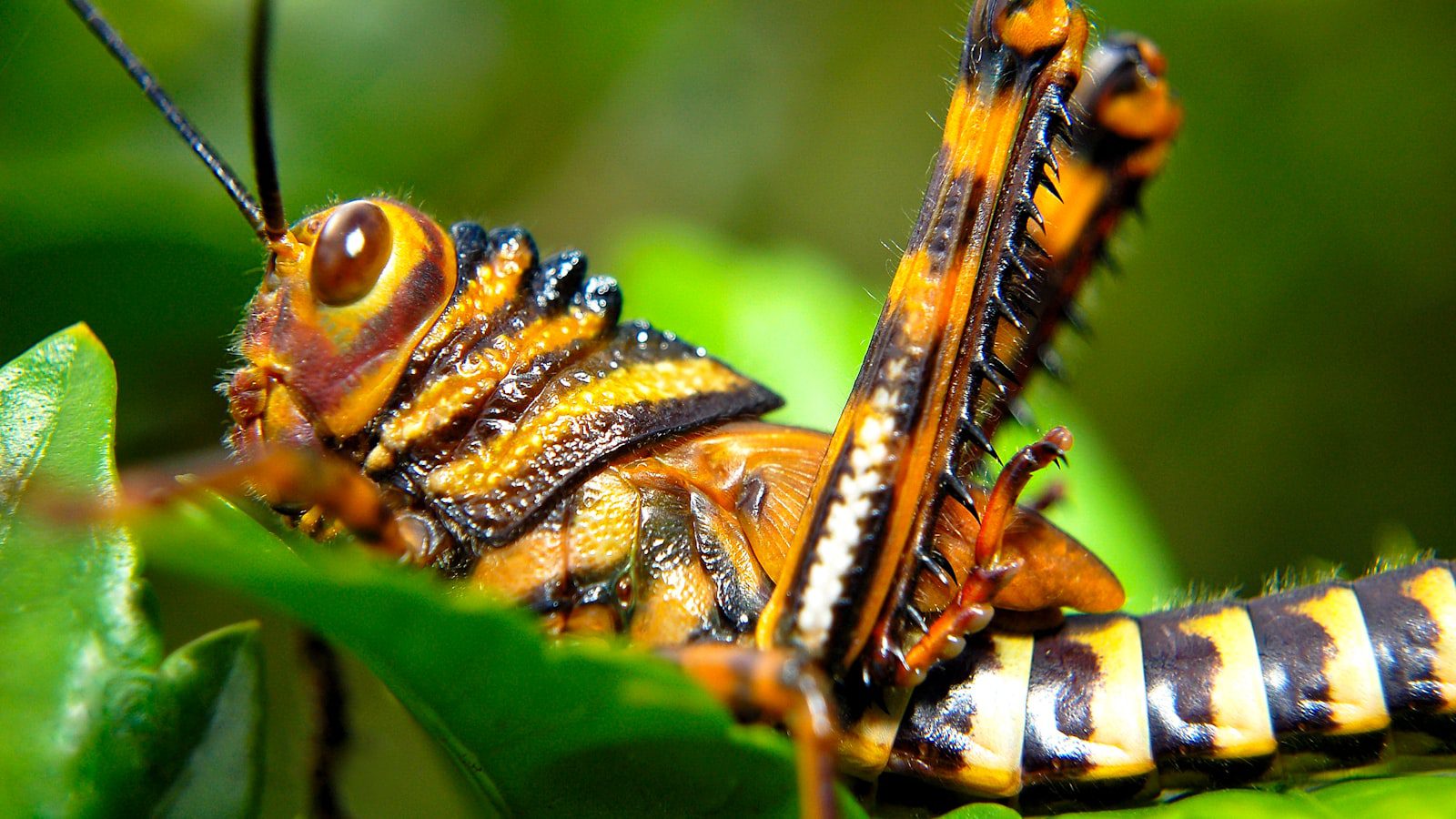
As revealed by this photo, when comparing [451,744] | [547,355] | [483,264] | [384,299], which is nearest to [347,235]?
[384,299]

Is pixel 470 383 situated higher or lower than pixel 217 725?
higher

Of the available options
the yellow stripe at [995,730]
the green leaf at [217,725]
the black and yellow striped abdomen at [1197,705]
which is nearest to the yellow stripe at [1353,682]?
the black and yellow striped abdomen at [1197,705]

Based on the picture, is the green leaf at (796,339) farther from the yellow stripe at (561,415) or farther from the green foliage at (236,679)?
the green foliage at (236,679)

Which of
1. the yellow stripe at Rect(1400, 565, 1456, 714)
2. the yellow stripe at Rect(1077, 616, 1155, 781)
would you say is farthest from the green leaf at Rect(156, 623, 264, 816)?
the yellow stripe at Rect(1400, 565, 1456, 714)

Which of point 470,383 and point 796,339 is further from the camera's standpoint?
point 796,339

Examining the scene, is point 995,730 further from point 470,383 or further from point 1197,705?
point 470,383

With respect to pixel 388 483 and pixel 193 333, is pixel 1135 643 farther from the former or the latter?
pixel 193 333

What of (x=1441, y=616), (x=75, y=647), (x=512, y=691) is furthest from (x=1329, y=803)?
(x=75, y=647)
